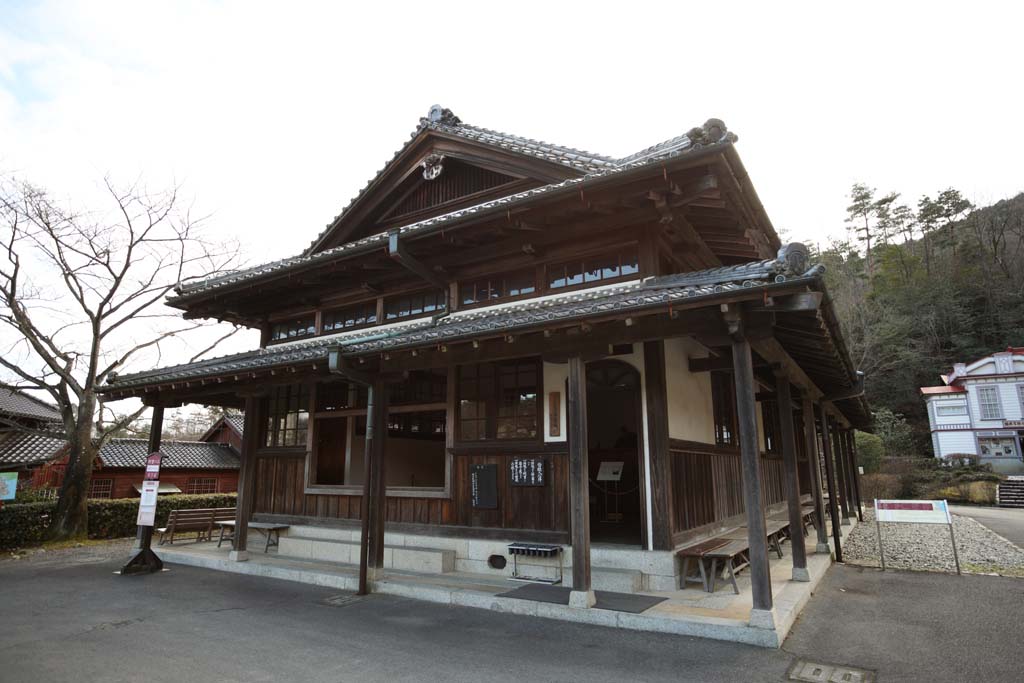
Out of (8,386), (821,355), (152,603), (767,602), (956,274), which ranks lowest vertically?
(152,603)

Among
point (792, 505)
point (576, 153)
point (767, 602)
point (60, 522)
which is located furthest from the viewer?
point (60, 522)

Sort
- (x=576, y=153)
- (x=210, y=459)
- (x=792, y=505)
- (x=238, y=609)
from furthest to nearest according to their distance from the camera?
(x=210, y=459) → (x=576, y=153) → (x=792, y=505) → (x=238, y=609)

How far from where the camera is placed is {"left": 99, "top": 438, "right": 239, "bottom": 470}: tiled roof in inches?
758

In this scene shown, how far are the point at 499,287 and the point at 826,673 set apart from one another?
5.84m

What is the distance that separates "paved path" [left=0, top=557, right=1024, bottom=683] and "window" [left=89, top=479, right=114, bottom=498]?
1390cm

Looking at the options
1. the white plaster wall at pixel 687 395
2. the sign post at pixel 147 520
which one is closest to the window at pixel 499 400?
the white plaster wall at pixel 687 395

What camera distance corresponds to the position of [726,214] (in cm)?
696

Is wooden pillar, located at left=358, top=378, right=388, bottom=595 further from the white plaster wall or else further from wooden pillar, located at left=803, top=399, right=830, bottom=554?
wooden pillar, located at left=803, top=399, right=830, bottom=554

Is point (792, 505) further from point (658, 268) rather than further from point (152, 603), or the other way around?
point (152, 603)

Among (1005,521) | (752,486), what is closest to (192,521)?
(752,486)

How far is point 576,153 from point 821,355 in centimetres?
429

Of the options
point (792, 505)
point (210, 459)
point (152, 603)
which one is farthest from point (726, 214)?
point (210, 459)

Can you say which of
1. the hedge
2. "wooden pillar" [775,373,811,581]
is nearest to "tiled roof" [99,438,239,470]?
the hedge

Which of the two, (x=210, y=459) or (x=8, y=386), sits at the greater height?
(x=8, y=386)
